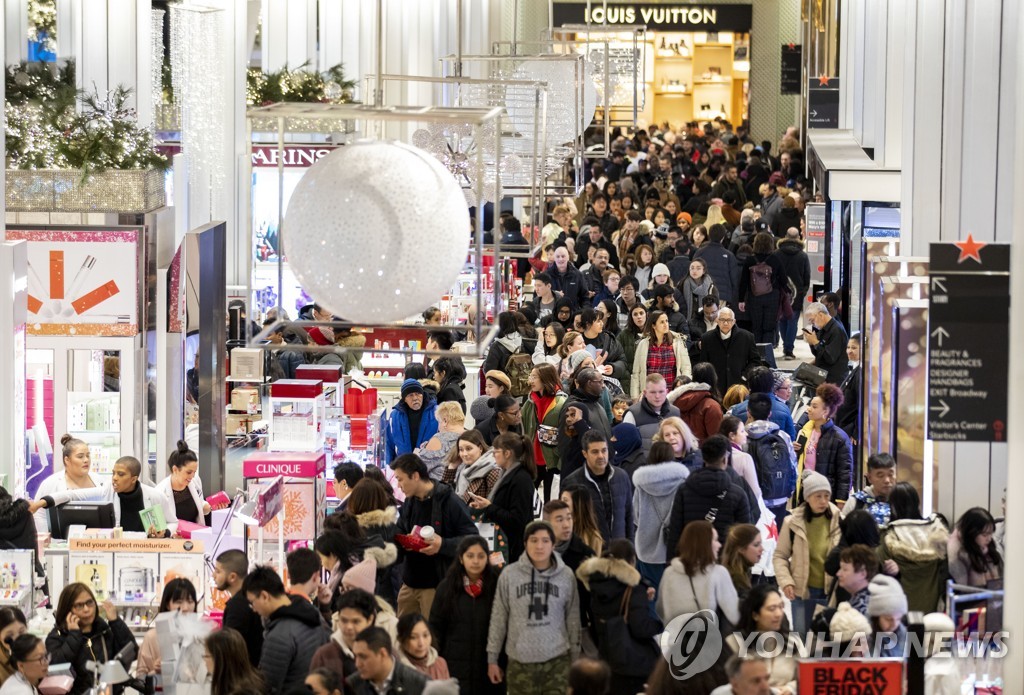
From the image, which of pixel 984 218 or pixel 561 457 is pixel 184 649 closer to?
pixel 561 457

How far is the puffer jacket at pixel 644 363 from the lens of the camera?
37.9 feet

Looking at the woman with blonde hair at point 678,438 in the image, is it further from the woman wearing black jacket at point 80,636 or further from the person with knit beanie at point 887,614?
the woman wearing black jacket at point 80,636

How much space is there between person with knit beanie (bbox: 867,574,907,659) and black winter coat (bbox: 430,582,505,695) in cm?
145

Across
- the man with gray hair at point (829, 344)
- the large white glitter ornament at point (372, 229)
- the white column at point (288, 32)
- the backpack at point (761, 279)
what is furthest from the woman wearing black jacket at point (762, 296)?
the large white glitter ornament at point (372, 229)

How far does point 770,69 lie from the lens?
36.6 metres

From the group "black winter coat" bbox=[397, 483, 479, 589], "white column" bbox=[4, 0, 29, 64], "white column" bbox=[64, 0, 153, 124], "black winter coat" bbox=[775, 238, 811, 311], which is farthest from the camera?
"black winter coat" bbox=[775, 238, 811, 311]

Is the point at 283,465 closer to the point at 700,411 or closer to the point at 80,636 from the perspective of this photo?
the point at 80,636

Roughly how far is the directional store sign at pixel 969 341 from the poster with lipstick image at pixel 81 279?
5458 mm

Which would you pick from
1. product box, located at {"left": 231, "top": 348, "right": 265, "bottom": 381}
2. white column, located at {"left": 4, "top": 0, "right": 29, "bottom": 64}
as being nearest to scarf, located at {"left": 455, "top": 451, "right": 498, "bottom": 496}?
product box, located at {"left": 231, "top": 348, "right": 265, "bottom": 381}

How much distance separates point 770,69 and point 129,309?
27.8 meters

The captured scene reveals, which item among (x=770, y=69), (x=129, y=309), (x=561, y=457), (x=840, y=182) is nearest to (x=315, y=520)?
(x=561, y=457)

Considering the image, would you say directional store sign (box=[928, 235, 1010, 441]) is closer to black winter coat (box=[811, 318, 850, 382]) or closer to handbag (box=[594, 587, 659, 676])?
handbag (box=[594, 587, 659, 676])

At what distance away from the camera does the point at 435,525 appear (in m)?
7.50
